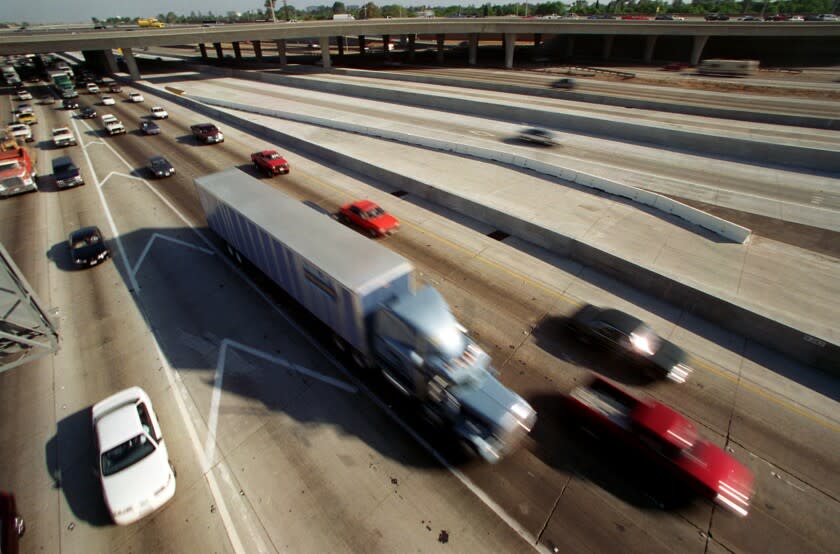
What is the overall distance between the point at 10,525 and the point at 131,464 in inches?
94.1

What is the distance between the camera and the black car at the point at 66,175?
2456 centimetres

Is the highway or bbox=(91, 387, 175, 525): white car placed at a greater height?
bbox=(91, 387, 175, 525): white car

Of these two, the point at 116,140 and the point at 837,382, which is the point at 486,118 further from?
the point at 116,140

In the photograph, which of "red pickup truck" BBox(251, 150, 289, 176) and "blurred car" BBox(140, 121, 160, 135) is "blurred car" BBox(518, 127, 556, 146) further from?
"blurred car" BBox(140, 121, 160, 135)

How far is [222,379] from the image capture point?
12.2 meters

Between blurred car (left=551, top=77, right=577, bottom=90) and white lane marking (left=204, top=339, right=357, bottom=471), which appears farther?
blurred car (left=551, top=77, right=577, bottom=90)

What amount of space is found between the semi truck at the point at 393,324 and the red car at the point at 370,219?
5379 millimetres

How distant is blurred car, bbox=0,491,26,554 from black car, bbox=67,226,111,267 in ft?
38.3

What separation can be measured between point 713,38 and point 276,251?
8530 centimetres

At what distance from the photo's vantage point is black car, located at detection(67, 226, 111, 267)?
17.1 metres

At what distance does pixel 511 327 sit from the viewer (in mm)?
13922

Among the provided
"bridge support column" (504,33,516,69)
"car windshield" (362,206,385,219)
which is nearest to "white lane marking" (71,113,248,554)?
"car windshield" (362,206,385,219)

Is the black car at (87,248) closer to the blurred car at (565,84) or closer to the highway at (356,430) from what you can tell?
the highway at (356,430)

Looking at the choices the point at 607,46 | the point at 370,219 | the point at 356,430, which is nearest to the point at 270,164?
the point at 370,219
